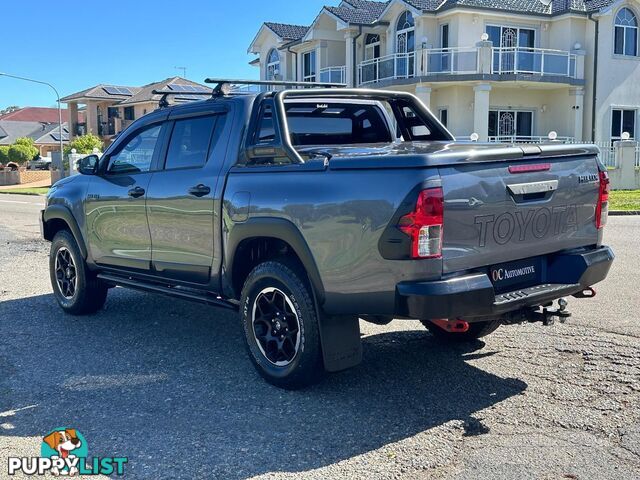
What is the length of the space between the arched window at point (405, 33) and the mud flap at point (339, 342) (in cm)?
2849

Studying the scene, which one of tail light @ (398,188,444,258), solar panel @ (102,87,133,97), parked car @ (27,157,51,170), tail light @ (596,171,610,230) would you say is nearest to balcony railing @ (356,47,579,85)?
tail light @ (596,171,610,230)

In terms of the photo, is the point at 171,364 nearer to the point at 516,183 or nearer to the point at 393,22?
the point at 516,183

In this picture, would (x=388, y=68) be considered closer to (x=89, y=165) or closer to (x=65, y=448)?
(x=89, y=165)

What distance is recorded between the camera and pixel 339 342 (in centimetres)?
462

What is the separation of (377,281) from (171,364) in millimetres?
2114

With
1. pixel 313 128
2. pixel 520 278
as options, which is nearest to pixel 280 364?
pixel 520 278

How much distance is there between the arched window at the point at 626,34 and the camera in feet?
103

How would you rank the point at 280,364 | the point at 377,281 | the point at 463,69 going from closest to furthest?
the point at 377,281, the point at 280,364, the point at 463,69

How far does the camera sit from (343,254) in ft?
14.3

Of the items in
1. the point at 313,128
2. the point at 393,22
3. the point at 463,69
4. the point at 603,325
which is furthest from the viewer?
the point at 393,22

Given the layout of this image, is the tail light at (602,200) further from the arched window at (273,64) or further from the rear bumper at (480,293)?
the arched window at (273,64)

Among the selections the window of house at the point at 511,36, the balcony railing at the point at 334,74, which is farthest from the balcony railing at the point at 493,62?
the balcony railing at the point at 334,74

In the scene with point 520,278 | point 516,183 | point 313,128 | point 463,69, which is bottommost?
point 520,278

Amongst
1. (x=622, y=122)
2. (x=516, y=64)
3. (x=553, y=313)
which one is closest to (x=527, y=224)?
(x=553, y=313)
